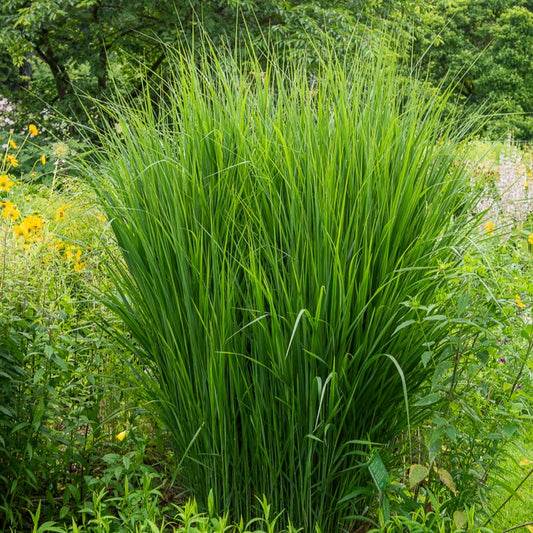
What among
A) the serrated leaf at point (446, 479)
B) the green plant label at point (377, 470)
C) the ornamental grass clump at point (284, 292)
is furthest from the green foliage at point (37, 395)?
the serrated leaf at point (446, 479)

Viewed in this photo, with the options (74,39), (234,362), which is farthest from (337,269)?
(74,39)

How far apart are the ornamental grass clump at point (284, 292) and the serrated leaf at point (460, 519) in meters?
0.29

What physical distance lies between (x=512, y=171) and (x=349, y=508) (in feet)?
23.0

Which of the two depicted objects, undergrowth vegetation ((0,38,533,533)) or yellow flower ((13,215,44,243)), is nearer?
undergrowth vegetation ((0,38,533,533))

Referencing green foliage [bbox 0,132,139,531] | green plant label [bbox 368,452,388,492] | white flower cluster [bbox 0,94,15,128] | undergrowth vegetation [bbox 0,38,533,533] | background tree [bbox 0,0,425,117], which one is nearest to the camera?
green plant label [bbox 368,452,388,492]

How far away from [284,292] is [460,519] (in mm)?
873

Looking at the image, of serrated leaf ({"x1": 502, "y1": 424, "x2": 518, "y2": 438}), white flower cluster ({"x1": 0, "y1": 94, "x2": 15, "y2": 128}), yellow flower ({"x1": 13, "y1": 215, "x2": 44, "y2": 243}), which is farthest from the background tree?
serrated leaf ({"x1": 502, "y1": 424, "x2": 518, "y2": 438})

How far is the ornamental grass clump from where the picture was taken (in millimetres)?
1897

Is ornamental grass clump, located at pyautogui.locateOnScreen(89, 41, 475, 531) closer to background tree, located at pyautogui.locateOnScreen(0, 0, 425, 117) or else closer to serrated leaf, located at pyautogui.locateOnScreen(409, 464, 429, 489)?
serrated leaf, located at pyautogui.locateOnScreen(409, 464, 429, 489)

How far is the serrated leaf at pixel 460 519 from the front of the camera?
196 centimetres

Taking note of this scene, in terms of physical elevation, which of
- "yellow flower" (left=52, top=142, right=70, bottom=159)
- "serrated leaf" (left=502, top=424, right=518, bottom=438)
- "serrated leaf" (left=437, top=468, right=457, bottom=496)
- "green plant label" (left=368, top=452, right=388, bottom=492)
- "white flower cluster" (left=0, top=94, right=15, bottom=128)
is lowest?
"white flower cluster" (left=0, top=94, right=15, bottom=128)

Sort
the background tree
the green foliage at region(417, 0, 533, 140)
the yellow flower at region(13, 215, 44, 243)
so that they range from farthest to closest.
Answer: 1. the green foliage at region(417, 0, 533, 140)
2. the background tree
3. the yellow flower at region(13, 215, 44, 243)

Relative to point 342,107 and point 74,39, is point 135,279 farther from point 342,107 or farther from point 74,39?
point 74,39

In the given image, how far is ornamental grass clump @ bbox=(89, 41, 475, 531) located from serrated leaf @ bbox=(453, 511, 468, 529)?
290 mm
